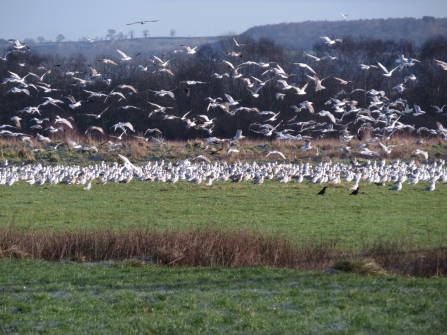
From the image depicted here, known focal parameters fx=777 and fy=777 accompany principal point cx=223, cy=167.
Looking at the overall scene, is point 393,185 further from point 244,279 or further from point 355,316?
point 355,316

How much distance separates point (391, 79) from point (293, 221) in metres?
46.8

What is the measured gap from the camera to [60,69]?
65062mm

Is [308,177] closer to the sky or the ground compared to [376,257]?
closer to the ground

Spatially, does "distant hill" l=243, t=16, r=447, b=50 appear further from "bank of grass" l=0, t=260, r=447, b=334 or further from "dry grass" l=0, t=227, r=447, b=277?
"bank of grass" l=0, t=260, r=447, b=334

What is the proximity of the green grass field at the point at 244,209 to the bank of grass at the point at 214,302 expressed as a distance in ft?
12.5

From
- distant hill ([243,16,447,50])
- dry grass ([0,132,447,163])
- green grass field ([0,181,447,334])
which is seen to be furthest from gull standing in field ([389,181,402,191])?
distant hill ([243,16,447,50])

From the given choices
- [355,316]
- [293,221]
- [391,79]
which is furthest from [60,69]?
[355,316]

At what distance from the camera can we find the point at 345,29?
16538 centimetres

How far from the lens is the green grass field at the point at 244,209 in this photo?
1905 centimetres

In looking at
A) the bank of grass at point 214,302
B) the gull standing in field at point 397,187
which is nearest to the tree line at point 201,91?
the gull standing in field at point 397,187

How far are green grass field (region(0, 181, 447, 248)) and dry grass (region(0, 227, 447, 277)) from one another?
48.3 inches

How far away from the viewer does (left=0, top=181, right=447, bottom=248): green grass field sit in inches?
750

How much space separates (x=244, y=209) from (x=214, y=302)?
13.5 meters

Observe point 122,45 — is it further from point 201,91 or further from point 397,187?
point 397,187
